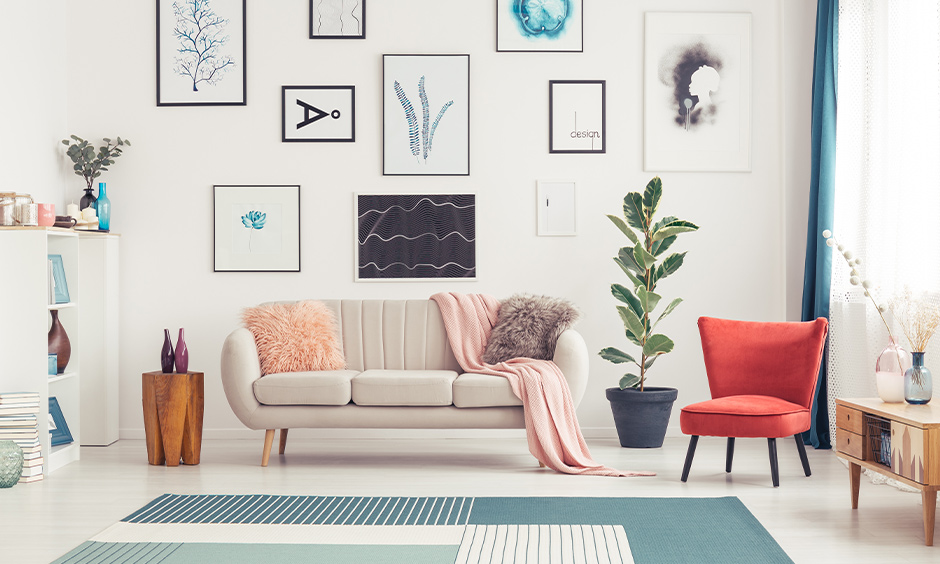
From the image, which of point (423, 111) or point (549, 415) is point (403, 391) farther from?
point (423, 111)

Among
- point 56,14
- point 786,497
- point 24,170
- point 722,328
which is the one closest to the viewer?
point 786,497

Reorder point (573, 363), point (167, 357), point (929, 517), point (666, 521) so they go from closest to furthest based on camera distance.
Result: point (929, 517), point (666, 521), point (573, 363), point (167, 357)

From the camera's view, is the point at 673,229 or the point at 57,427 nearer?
the point at 57,427

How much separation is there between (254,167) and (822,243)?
3.43m

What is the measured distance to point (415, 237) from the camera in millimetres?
5191

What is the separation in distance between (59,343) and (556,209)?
296cm

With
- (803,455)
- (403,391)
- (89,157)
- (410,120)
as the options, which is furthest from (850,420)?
(89,157)

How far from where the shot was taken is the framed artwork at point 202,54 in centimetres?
520

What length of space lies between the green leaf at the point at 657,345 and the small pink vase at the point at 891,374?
1.39 metres

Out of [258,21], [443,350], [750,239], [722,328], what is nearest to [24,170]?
[258,21]

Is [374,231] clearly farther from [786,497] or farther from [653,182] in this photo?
[786,497]

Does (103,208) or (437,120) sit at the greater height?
(437,120)

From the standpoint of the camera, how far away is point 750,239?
523 centimetres

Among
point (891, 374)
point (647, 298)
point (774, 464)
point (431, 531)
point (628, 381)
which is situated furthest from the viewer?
point (628, 381)
